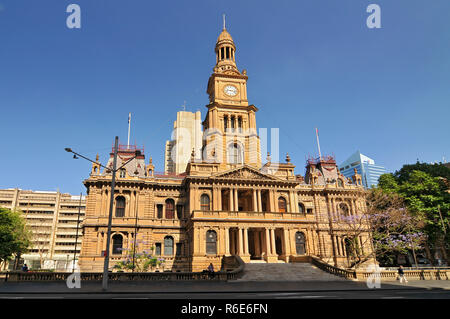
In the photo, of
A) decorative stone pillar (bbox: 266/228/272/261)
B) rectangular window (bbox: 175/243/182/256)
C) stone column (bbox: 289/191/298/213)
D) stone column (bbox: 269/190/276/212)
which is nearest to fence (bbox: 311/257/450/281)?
decorative stone pillar (bbox: 266/228/272/261)

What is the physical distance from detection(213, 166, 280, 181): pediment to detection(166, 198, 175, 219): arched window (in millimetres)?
8738

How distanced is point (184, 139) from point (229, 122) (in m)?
45.8

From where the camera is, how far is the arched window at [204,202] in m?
44.0

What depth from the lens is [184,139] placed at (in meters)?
97.8

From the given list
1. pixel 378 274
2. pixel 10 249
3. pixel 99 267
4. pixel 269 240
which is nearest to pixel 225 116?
pixel 269 240

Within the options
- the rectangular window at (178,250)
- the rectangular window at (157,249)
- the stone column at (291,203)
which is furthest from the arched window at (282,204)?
the rectangular window at (157,249)

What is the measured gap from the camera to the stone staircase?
3098 cm

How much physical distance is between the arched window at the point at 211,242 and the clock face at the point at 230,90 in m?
27.2

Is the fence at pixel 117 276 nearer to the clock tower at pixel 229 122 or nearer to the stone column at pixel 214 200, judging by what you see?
the stone column at pixel 214 200

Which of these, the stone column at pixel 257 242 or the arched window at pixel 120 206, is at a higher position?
the arched window at pixel 120 206

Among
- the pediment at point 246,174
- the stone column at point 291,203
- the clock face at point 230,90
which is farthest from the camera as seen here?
the clock face at point 230,90
